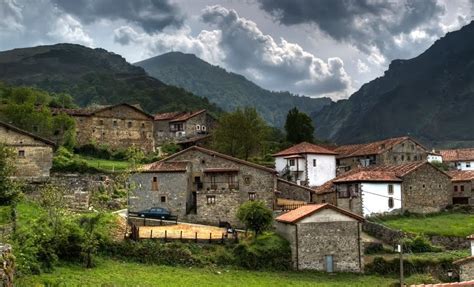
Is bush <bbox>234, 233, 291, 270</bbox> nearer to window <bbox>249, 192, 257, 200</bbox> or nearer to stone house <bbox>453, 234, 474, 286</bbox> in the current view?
window <bbox>249, 192, 257, 200</bbox>

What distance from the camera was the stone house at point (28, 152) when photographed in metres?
52.2

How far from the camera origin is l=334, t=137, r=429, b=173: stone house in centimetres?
7506

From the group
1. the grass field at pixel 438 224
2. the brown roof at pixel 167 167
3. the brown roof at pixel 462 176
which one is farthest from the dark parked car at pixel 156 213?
the brown roof at pixel 462 176

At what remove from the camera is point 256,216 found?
42.4 m

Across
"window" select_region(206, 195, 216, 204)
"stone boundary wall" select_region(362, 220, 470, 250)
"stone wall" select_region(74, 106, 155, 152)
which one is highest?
"stone wall" select_region(74, 106, 155, 152)

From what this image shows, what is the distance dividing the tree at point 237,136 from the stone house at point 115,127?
11290 mm

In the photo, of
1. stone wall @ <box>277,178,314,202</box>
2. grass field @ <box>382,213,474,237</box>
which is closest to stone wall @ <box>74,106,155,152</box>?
stone wall @ <box>277,178,314,202</box>

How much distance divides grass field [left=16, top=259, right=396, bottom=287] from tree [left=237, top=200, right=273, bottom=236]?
4809 mm

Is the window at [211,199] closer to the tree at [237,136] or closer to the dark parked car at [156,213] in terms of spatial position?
the dark parked car at [156,213]

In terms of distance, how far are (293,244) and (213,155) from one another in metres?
15.1

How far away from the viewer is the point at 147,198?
50312mm

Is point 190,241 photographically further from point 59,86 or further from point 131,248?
point 59,86

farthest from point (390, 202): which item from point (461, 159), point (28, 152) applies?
point (461, 159)

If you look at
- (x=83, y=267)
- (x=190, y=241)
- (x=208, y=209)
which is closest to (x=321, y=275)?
(x=190, y=241)
